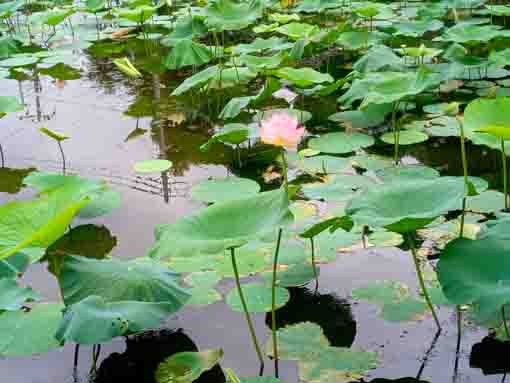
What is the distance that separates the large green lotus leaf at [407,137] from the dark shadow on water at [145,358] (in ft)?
4.41

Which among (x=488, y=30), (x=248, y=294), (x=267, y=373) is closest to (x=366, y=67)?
(x=488, y=30)

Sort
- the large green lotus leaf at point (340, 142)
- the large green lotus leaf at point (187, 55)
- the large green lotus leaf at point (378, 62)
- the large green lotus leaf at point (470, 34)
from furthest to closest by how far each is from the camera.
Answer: the large green lotus leaf at point (187, 55) < the large green lotus leaf at point (470, 34) < the large green lotus leaf at point (378, 62) < the large green lotus leaf at point (340, 142)

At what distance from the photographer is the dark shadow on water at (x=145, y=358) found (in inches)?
56.7

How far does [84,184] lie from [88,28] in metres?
3.60

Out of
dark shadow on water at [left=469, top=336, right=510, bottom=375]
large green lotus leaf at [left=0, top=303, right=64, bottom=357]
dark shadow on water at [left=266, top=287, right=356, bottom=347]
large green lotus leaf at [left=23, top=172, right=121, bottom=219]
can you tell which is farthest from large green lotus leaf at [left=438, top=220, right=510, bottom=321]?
large green lotus leaf at [left=23, top=172, right=121, bottom=219]

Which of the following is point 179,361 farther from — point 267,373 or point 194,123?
point 194,123

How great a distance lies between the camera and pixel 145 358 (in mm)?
1506

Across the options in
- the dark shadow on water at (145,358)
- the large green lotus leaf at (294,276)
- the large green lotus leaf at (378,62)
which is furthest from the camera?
the large green lotus leaf at (378,62)

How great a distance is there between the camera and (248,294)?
1.65m

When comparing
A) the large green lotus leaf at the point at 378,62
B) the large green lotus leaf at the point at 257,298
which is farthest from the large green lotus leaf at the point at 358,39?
the large green lotus leaf at the point at 257,298

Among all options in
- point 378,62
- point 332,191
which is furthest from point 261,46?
point 332,191

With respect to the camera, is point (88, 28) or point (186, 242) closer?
point (186, 242)

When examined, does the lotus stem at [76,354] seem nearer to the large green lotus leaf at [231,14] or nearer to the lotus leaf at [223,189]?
the lotus leaf at [223,189]

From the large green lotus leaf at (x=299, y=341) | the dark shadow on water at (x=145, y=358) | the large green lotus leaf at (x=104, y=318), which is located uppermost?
the large green lotus leaf at (x=104, y=318)
